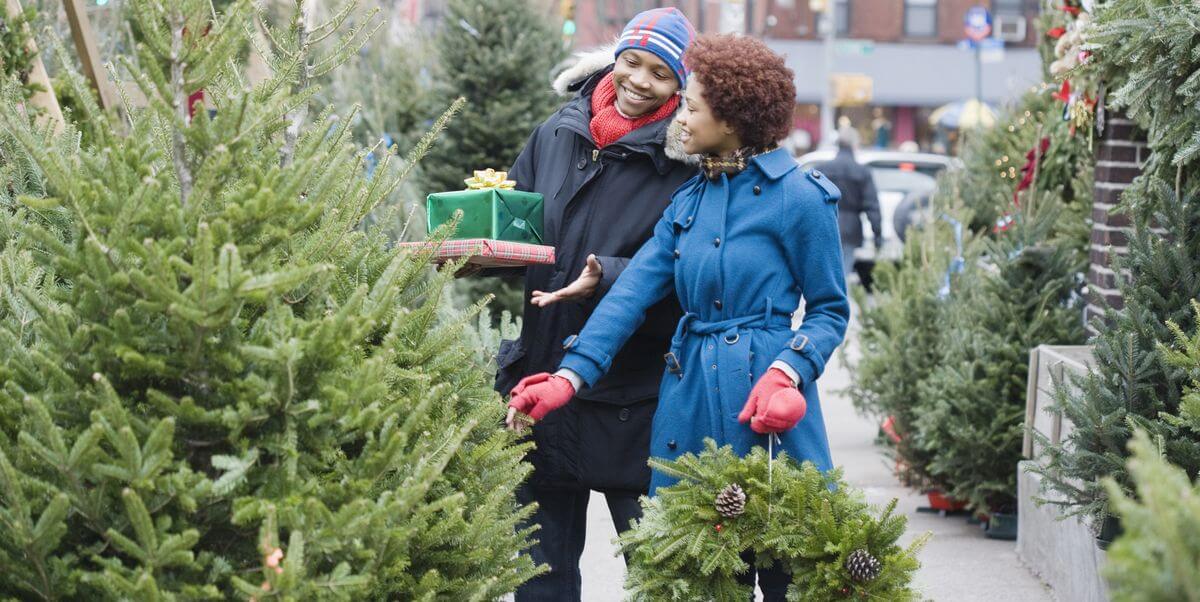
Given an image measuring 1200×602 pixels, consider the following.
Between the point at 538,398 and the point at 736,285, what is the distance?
0.55 meters

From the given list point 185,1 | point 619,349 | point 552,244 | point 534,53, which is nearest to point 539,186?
point 552,244

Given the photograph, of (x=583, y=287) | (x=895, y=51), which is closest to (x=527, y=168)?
(x=583, y=287)

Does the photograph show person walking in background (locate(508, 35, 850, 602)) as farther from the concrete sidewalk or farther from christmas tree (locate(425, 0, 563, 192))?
christmas tree (locate(425, 0, 563, 192))

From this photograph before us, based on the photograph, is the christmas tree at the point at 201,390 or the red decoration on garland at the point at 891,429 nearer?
the christmas tree at the point at 201,390

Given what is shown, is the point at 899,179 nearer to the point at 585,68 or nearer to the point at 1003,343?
the point at 1003,343

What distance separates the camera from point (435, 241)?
3.42 meters

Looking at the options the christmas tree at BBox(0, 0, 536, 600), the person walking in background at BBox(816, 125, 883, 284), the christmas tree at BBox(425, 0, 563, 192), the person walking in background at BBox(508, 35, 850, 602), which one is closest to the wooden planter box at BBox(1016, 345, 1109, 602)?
the person walking in background at BBox(508, 35, 850, 602)

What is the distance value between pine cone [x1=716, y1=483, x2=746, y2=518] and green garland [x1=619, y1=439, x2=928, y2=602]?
12 millimetres

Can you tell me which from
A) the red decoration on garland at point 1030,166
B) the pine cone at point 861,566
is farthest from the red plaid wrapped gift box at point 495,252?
the red decoration on garland at point 1030,166

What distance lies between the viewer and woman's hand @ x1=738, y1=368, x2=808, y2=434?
341 cm

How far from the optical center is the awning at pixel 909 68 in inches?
1818

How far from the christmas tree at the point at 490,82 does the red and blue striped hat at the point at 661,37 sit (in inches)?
210

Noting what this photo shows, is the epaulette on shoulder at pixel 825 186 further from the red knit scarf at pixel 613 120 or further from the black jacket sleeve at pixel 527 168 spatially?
the black jacket sleeve at pixel 527 168

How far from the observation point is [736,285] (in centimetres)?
365
